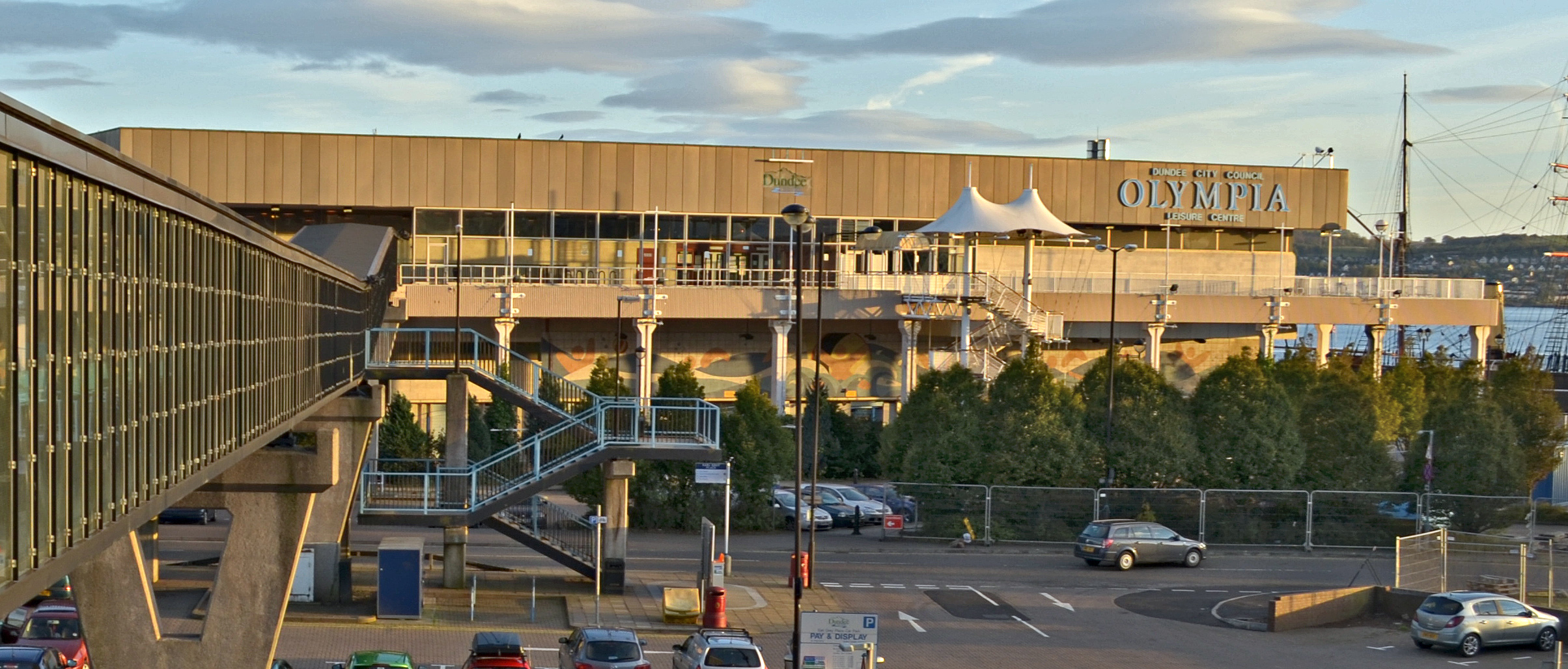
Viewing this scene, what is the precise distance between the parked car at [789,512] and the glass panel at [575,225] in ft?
68.9

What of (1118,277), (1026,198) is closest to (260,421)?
(1026,198)

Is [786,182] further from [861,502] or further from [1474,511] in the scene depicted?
[1474,511]

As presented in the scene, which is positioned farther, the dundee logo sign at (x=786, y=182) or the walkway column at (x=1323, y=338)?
the walkway column at (x=1323, y=338)

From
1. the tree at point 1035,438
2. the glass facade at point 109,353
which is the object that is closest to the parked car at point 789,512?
the tree at point 1035,438

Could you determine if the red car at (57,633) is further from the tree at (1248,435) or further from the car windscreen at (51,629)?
the tree at (1248,435)

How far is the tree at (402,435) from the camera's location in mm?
50438

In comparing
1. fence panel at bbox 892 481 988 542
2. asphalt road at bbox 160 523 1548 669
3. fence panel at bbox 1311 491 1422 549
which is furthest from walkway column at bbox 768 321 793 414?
fence panel at bbox 1311 491 1422 549

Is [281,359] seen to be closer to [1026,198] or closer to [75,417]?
[75,417]

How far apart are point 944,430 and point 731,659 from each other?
71.2 ft

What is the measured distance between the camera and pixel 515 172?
63.6m

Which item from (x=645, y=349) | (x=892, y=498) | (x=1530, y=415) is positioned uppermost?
(x=645, y=349)

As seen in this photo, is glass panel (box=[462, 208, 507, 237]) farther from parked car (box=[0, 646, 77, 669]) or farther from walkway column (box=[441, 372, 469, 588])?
parked car (box=[0, 646, 77, 669])

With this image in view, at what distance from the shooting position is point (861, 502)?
163 ft

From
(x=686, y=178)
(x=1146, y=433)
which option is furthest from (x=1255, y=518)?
(x=686, y=178)
